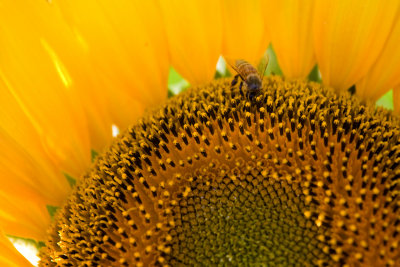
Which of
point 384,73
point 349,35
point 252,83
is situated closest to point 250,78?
point 252,83

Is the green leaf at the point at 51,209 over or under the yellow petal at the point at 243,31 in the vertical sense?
under

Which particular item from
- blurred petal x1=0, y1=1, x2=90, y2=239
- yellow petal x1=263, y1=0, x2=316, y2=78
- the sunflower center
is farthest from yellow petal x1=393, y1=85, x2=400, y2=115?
blurred petal x1=0, y1=1, x2=90, y2=239

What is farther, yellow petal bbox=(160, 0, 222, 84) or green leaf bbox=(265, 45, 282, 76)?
green leaf bbox=(265, 45, 282, 76)

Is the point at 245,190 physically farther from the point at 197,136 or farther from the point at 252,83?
the point at 252,83

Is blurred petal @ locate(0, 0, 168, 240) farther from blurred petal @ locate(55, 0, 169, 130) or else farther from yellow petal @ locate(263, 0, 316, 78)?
yellow petal @ locate(263, 0, 316, 78)

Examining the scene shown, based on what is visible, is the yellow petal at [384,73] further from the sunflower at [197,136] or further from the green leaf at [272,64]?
the green leaf at [272,64]

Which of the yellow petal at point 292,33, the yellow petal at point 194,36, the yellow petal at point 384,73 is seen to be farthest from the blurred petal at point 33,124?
the yellow petal at point 384,73
